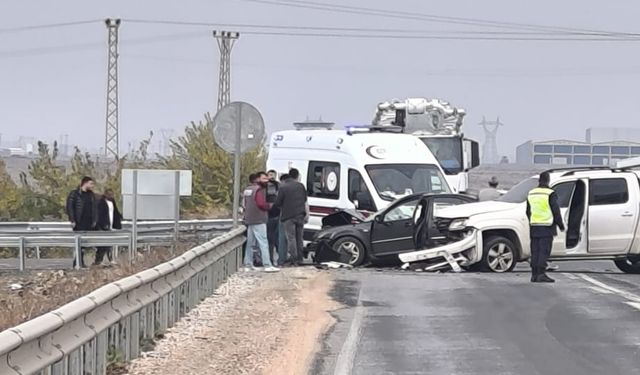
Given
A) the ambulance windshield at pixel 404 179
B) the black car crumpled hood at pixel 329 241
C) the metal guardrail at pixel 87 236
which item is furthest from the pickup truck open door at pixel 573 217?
the metal guardrail at pixel 87 236

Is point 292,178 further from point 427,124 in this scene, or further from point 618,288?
point 427,124

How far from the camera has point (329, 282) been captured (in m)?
17.3

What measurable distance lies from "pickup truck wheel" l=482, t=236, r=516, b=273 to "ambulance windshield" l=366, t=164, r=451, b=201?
397cm

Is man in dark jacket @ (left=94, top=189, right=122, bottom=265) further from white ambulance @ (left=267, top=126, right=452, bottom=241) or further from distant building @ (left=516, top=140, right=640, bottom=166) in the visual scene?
distant building @ (left=516, top=140, right=640, bottom=166)

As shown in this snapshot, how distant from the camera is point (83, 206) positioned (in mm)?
21750

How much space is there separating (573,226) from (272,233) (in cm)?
550

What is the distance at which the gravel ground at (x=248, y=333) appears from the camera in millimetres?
9595

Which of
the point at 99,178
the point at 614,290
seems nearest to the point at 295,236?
the point at 614,290

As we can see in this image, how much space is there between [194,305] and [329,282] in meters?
4.30

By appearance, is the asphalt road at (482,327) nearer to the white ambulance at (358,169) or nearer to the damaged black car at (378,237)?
the damaged black car at (378,237)

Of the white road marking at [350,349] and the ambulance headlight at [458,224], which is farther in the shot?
the ambulance headlight at [458,224]

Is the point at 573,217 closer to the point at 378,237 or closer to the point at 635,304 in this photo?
the point at 378,237

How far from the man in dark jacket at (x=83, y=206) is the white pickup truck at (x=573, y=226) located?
264 inches

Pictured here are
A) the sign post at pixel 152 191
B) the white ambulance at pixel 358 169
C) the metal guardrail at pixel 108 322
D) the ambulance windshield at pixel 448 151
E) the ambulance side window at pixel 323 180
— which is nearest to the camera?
the metal guardrail at pixel 108 322
